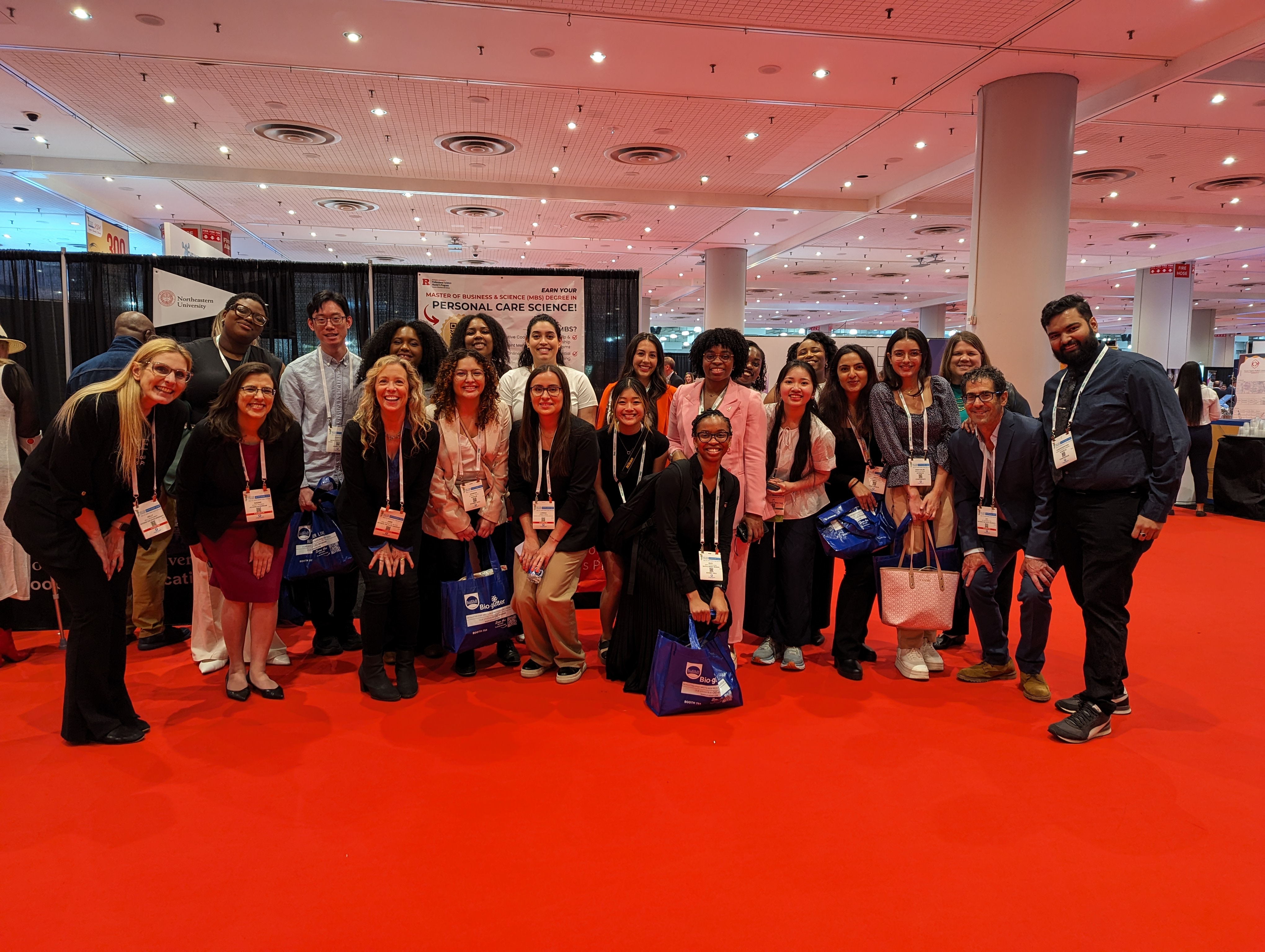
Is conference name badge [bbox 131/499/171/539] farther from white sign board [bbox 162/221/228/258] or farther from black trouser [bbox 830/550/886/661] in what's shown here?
white sign board [bbox 162/221/228/258]

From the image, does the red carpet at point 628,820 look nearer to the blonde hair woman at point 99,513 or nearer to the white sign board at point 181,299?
the blonde hair woman at point 99,513

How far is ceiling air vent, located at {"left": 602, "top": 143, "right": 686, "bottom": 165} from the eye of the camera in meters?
9.20

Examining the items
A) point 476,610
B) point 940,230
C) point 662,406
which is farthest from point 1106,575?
point 940,230

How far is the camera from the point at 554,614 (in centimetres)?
343

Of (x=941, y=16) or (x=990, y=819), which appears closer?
(x=990, y=819)

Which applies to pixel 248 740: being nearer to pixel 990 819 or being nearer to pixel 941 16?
pixel 990 819

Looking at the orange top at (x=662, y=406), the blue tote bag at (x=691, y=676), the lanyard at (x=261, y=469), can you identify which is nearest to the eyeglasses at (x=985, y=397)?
the orange top at (x=662, y=406)

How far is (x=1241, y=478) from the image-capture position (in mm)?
8547

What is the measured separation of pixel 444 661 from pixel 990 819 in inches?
99.5

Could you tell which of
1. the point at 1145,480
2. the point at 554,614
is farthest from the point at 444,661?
the point at 1145,480

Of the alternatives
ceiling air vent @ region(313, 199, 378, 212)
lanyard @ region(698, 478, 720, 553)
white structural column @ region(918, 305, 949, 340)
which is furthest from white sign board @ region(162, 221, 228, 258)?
white structural column @ region(918, 305, 949, 340)

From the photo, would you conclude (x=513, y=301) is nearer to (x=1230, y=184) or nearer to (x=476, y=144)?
(x=476, y=144)

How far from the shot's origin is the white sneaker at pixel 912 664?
139 inches

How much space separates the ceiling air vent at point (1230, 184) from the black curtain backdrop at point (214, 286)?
400 inches
